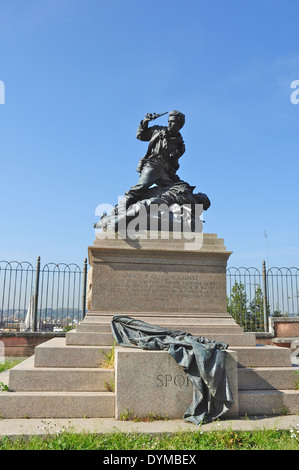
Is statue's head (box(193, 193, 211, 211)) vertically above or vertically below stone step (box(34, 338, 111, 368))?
above

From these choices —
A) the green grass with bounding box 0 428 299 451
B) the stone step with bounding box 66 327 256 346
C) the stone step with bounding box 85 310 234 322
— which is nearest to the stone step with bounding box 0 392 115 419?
the green grass with bounding box 0 428 299 451

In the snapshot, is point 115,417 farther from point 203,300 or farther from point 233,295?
point 233,295

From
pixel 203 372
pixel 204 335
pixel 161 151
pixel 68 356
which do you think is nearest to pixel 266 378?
pixel 204 335

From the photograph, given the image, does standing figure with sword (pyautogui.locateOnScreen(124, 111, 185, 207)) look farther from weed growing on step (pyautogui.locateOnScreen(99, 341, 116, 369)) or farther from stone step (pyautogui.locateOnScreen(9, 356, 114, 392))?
stone step (pyautogui.locateOnScreen(9, 356, 114, 392))

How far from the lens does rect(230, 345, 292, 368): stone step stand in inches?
236

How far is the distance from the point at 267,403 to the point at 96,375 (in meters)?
2.18

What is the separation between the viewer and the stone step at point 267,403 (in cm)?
528

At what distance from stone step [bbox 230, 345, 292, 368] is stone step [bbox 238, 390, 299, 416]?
583 mm

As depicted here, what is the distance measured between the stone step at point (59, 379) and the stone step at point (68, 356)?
0.72 ft

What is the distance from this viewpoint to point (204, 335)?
6414 mm

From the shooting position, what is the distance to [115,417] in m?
4.96

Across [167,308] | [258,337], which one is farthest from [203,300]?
[258,337]

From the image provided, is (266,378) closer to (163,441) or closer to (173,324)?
(173,324)

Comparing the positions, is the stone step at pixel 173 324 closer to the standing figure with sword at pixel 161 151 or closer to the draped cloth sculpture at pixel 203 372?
the draped cloth sculpture at pixel 203 372
